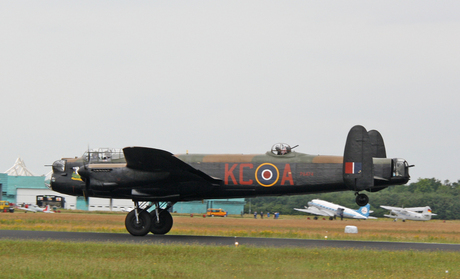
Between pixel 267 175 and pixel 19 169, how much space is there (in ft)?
383

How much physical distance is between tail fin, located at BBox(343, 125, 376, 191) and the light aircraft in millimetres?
633

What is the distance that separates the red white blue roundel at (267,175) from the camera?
24.1 metres

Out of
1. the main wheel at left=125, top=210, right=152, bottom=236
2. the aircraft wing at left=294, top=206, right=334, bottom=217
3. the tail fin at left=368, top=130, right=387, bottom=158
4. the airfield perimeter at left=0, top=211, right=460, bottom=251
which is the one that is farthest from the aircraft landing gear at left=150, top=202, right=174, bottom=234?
the aircraft wing at left=294, top=206, right=334, bottom=217

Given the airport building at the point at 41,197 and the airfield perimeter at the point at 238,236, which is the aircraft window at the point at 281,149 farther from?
the airport building at the point at 41,197

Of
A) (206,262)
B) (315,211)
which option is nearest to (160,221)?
(206,262)

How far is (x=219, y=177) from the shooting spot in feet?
80.2

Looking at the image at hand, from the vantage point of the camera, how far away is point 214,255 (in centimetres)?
1706

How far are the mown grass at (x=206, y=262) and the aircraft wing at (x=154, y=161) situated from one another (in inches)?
173

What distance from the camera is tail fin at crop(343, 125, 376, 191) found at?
2211 centimetres

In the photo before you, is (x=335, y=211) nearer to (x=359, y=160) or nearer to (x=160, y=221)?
(x=160, y=221)

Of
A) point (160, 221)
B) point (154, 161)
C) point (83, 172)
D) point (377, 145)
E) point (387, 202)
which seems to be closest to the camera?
point (154, 161)

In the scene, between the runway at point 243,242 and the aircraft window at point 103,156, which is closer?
the runway at point 243,242

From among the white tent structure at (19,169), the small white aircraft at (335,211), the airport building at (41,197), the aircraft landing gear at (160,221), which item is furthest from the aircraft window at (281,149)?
the white tent structure at (19,169)

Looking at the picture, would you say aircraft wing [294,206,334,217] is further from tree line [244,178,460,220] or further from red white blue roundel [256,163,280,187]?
red white blue roundel [256,163,280,187]
